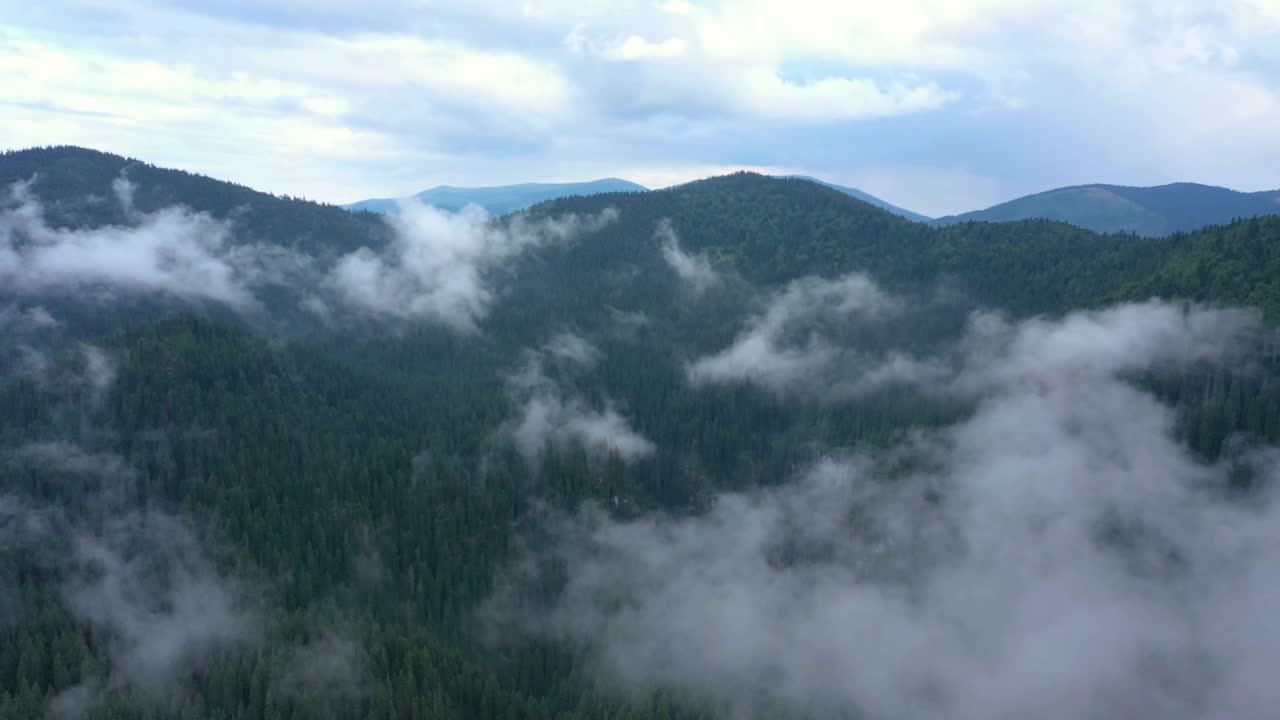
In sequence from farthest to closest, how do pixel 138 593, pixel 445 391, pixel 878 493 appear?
pixel 445 391 → pixel 878 493 → pixel 138 593

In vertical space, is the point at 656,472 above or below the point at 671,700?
above

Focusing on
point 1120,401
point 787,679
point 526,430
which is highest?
point 1120,401

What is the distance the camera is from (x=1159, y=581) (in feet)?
543

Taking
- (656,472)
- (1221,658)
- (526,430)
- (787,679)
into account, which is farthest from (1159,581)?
(526,430)

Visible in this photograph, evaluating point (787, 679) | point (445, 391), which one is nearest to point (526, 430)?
point (445, 391)

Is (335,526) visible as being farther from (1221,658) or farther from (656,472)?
(1221,658)

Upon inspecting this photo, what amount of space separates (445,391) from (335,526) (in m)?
67.2

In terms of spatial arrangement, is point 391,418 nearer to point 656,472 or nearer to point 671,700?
point 656,472

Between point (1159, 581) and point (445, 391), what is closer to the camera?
point (1159, 581)

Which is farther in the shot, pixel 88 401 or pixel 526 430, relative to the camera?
pixel 526 430

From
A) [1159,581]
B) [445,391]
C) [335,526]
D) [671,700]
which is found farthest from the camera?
[445,391]

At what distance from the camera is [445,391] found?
639 ft

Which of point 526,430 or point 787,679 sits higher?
point 526,430

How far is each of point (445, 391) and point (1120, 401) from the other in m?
172
